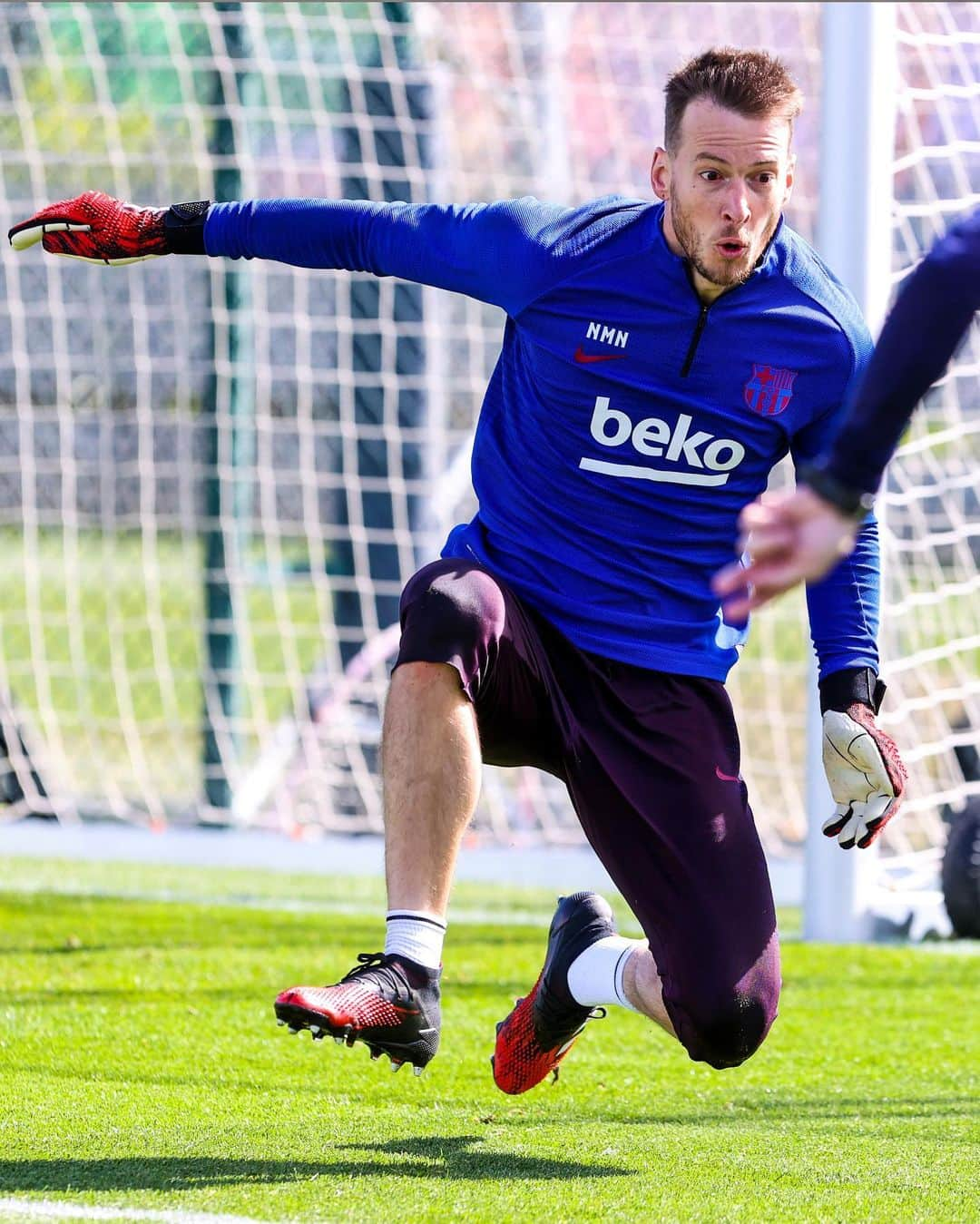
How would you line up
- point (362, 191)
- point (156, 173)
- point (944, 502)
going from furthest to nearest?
point (156, 173), point (362, 191), point (944, 502)

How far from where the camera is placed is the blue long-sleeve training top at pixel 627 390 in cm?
335

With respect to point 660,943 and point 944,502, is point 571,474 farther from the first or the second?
point 944,502

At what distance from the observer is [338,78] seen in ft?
27.0

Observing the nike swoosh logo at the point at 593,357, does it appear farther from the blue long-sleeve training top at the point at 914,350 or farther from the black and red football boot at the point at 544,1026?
the black and red football boot at the point at 544,1026

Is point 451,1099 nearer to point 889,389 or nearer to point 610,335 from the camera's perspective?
point 610,335

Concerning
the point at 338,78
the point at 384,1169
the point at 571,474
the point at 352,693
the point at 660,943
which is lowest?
the point at 352,693

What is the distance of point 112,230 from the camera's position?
336 cm

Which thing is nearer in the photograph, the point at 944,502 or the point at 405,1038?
the point at 405,1038

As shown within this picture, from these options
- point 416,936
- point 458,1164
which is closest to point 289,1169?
point 458,1164

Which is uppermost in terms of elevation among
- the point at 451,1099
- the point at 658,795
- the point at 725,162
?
the point at 725,162

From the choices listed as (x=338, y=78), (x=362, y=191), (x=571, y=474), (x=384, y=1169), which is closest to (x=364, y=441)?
(x=362, y=191)

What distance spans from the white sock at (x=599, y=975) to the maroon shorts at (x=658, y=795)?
16 centimetres

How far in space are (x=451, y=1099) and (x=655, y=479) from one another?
→ 1.34m

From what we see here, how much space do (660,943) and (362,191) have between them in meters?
5.37
